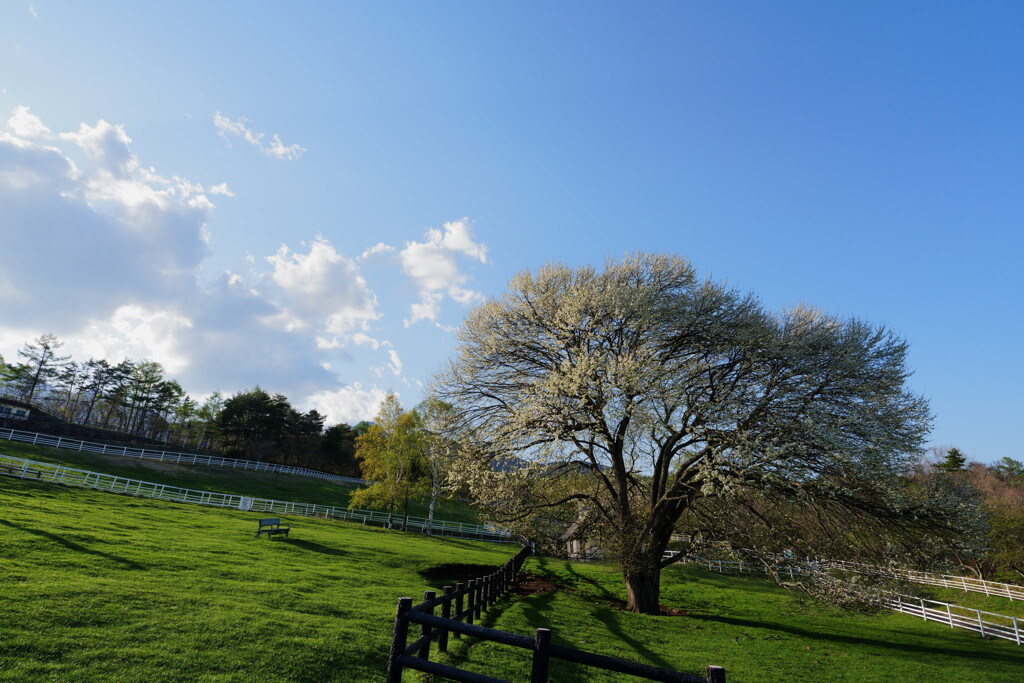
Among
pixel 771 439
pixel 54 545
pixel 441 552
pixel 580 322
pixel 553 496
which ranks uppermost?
pixel 580 322

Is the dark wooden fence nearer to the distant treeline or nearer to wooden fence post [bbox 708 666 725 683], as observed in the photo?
wooden fence post [bbox 708 666 725 683]

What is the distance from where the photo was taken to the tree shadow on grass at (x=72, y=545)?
12.3 meters

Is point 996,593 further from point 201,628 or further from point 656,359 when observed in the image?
point 201,628

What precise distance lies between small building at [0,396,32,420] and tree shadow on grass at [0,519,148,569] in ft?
184

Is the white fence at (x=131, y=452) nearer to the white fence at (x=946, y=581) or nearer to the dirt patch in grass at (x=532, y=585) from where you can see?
the dirt patch in grass at (x=532, y=585)

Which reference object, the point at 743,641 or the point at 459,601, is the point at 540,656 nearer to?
the point at 459,601

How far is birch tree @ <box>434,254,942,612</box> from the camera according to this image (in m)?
15.1

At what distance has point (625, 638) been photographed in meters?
12.9

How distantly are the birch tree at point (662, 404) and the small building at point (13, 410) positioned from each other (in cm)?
6371

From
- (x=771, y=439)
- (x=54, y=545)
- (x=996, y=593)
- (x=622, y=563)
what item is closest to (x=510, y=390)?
(x=622, y=563)

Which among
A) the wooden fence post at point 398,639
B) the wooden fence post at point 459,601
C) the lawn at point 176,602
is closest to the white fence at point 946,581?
the wooden fence post at point 459,601

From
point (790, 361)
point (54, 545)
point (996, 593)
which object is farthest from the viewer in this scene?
point (996, 593)

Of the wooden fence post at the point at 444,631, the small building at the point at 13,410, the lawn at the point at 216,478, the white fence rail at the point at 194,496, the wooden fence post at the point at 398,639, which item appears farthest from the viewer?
the small building at the point at 13,410

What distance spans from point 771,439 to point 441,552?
752 inches
